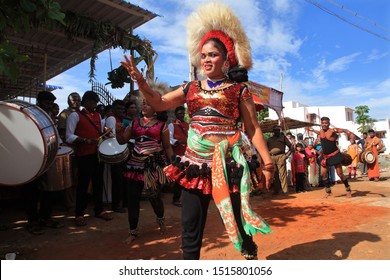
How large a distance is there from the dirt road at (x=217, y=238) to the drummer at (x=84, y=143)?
49cm

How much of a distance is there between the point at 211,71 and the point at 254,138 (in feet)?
2.33

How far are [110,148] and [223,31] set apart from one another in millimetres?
3130

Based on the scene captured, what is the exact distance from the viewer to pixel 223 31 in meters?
2.70

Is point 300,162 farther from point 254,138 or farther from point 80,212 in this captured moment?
point 254,138

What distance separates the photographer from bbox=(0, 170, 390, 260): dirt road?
144 inches

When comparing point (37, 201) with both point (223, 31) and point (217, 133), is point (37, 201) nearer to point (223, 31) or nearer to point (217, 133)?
point (217, 133)

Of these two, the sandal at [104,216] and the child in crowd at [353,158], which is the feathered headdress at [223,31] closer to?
the sandal at [104,216]

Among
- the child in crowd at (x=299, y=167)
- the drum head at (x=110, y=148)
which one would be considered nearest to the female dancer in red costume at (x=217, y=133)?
the drum head at (x=110, y=148)

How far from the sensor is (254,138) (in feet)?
8.87

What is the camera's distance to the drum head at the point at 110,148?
16.4ft

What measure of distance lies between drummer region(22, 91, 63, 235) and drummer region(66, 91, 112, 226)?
1.45ft

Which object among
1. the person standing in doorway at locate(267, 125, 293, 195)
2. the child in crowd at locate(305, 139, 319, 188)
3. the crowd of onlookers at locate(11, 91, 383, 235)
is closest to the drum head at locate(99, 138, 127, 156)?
the crowd of onlookers at locate(11, 91, 383, 235)

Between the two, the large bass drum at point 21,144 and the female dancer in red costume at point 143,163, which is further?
the female dancer in red costume at point 143,163
